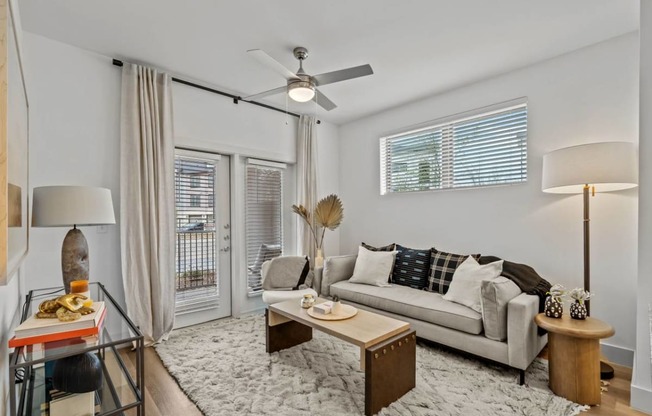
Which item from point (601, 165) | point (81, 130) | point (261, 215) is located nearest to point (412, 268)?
point (601, 165)

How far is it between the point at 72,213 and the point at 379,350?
81.2 inches

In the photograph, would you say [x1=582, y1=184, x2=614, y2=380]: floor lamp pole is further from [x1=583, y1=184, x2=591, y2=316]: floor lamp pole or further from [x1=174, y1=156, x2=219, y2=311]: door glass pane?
[x1=174, y1=156, x2=219, y2=311]: door glass pane

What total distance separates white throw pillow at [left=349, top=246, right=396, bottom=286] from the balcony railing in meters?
1.68

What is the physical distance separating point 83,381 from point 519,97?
12.8 feet

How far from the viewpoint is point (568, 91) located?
2844 millimetres

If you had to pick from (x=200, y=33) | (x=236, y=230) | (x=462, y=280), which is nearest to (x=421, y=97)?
(x=462, y=280)

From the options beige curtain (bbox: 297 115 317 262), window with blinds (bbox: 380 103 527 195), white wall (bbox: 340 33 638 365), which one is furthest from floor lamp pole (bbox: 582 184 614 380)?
beige curtain (bbox: 297 115 317 262)

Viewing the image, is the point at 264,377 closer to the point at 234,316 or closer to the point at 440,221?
the point at 234,316

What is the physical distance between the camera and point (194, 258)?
3.54 m

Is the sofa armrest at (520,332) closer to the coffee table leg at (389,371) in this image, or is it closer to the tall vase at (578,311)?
the tall vase at (578,311)

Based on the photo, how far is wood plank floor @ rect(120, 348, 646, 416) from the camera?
1958mm

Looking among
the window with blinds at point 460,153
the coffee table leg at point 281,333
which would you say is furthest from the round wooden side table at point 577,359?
the coffee table leg at point 281,333

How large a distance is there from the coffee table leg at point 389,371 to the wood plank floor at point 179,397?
1.06 m

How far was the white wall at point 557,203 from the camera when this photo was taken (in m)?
2.56
